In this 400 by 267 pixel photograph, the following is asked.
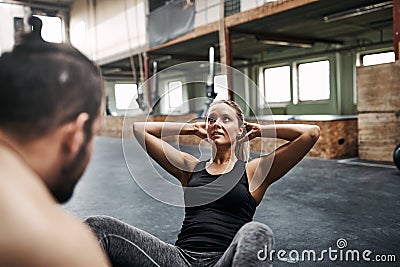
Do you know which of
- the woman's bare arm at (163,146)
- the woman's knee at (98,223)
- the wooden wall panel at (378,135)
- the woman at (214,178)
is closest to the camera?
the woman's knee at (98,223)

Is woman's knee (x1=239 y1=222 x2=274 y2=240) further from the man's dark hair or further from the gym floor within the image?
the man's dark hair

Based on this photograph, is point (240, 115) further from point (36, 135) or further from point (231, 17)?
point (231, 17)

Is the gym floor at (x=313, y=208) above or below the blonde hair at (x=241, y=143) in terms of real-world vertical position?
below

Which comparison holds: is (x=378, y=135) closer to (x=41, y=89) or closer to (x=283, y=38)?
(x=283, y=38)

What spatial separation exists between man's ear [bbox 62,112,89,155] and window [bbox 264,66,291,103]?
12.1m

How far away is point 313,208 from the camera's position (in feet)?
8.98

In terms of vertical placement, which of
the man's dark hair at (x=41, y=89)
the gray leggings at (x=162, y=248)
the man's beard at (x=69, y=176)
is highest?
the man's dark hair at (x=41, y=89)

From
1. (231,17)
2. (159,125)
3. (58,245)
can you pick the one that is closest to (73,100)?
(58,245)

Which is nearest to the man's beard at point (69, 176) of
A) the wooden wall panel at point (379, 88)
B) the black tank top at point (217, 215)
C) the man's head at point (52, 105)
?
the man's head at point (52, 105)

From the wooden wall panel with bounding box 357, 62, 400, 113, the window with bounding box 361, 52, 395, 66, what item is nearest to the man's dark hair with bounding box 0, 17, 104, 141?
the wooden wall panel with bounding box 357, 62, 400, 113

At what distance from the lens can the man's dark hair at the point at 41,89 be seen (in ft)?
1.31

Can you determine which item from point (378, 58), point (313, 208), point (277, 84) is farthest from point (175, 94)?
point (277, 84)

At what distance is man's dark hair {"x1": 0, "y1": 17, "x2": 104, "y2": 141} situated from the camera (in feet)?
1.31

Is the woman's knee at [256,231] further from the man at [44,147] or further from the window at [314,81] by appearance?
the window at [314,81]
